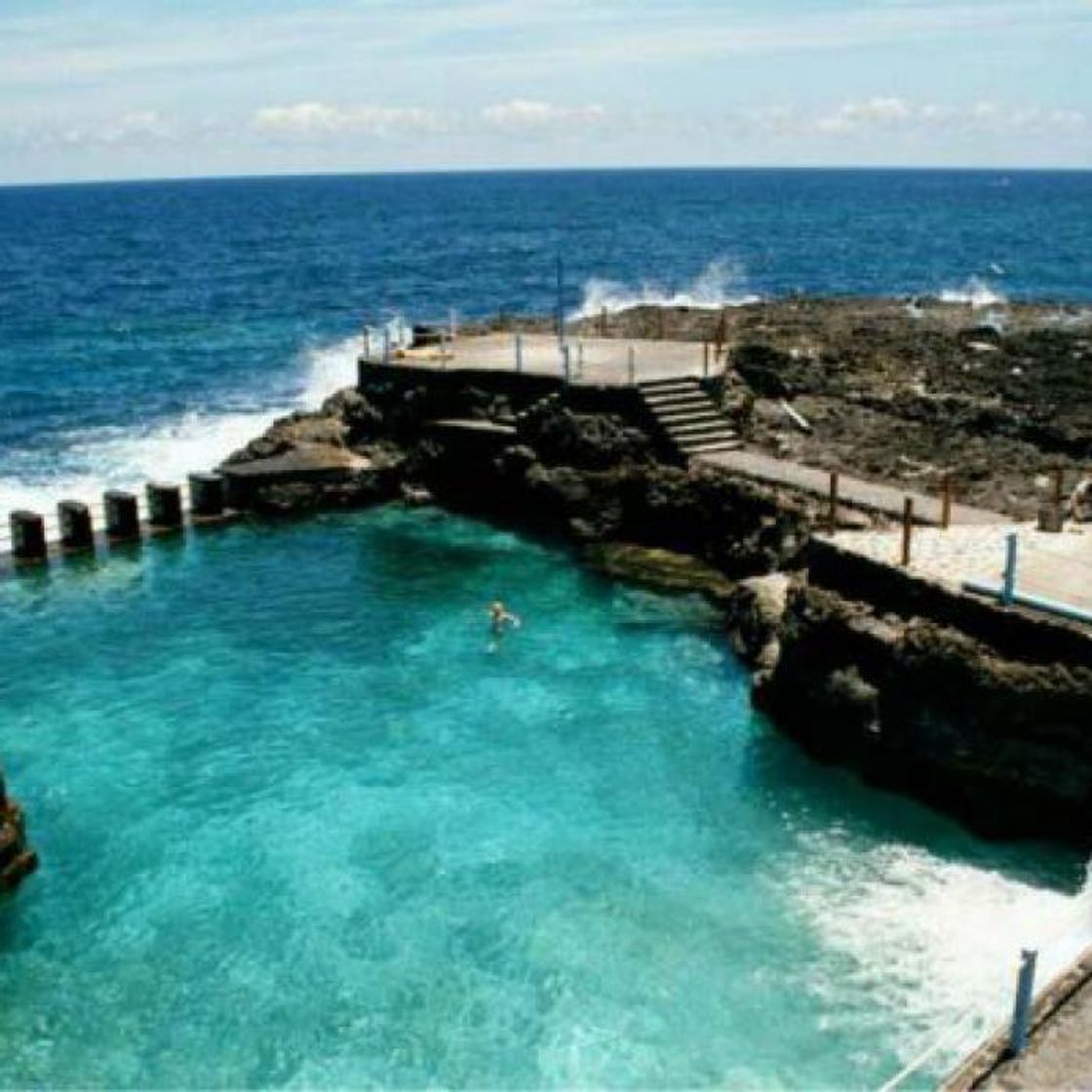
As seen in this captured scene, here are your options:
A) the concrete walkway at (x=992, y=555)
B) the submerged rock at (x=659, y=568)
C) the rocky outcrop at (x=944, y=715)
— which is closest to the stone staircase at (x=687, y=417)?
the submerged rock at (x=659, y=568)

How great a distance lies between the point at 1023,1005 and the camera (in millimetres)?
10547

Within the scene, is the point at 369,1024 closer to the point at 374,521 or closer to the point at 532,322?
the point at 374,521

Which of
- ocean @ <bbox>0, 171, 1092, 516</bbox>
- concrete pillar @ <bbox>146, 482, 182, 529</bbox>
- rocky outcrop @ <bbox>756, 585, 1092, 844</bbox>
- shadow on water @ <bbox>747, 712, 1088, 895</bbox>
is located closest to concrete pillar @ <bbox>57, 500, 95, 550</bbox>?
concrete pillar @ <bbox>146, 482, 182, 529</bbox>

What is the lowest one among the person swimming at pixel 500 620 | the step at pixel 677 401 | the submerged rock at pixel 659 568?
the person swimming at pixel 500 620

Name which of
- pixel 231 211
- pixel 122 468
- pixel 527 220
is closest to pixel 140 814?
pixel 122 468

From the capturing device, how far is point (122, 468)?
39.2 metres

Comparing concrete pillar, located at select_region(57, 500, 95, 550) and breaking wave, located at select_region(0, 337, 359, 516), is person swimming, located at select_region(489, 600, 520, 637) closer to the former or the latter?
concrete pillar, located at select_region(57, 500, 95, 550)

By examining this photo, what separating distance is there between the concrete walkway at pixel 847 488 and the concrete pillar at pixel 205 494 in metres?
12.9

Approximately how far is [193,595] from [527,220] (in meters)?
140

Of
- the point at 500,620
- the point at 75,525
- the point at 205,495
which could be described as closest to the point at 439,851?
the point at 500,620

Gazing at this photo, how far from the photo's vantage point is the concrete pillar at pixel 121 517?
3219cm

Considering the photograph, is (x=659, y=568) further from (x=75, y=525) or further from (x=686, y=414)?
(x=75, y=525)

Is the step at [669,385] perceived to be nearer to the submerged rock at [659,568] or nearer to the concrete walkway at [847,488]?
the concrete walkway at [847,488]

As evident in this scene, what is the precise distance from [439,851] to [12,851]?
18.7 feet
